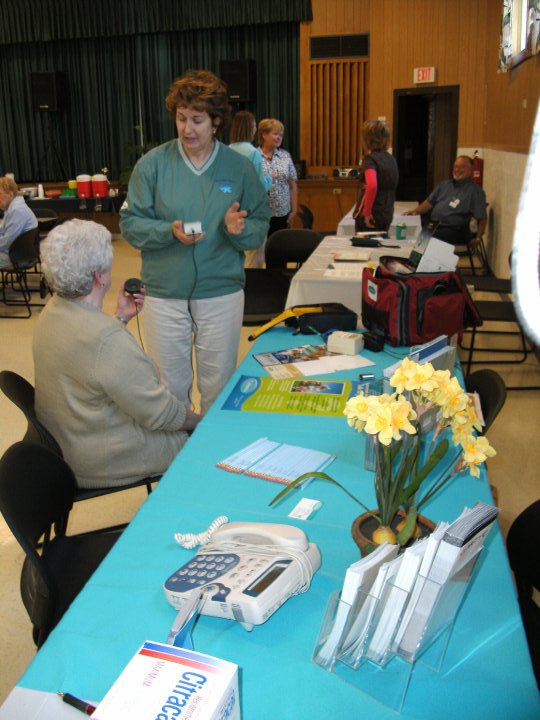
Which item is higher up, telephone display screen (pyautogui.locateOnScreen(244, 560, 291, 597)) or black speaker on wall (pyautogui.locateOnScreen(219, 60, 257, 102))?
black speaker on wall (pyautogui.locateOnScreen(219, 60, 257, 102))

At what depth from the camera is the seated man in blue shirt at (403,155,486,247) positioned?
22.3 feet

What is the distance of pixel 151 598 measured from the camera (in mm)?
1245

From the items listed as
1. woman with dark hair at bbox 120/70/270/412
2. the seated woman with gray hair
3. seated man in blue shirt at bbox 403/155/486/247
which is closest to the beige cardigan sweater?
the seated woman with gray hair

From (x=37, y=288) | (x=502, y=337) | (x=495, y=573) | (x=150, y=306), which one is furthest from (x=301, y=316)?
(x=37, y=288)

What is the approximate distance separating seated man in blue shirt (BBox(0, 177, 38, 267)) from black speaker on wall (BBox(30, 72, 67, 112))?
208 inches

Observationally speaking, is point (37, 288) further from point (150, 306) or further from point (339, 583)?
point (339, 583)

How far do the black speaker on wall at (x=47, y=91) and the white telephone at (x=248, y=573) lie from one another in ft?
35.5

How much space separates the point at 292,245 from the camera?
5.07m

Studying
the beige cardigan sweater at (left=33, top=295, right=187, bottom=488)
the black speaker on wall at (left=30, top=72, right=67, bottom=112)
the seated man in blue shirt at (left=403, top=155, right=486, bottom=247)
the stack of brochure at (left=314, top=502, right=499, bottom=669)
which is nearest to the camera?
the stack of brochure at (left=314, top=502, right=499, bottom=669)

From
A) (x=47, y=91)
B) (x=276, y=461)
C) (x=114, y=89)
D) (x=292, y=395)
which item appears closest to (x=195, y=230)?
(x=292, y=395)

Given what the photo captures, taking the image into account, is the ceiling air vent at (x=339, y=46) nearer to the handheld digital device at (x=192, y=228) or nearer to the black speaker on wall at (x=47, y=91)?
the black speaker on wall at (x=47, y=91)

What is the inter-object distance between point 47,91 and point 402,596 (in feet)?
36.9

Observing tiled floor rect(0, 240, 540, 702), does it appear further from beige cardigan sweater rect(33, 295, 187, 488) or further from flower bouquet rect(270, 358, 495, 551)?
flower bouquet rect(270, 358, 495, 551)

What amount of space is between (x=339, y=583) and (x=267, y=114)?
10.0 metres
